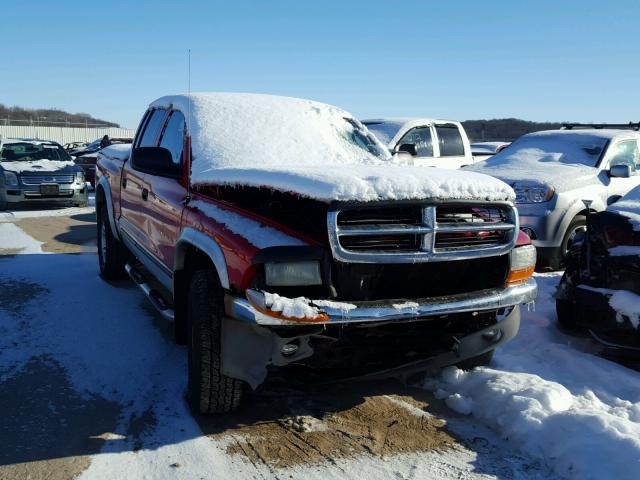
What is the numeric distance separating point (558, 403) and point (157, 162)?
2.94 m

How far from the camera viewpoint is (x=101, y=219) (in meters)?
7.08

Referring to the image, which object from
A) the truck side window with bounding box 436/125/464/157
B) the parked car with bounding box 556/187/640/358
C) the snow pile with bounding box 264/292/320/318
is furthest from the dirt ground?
the truck side window with bounding box 436/125/464/157

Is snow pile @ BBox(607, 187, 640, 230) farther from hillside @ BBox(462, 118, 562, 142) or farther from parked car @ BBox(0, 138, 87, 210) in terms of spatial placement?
→ hillside @ BBox(462, 118, 562, 142)

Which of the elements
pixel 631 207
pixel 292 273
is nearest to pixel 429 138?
pixel 631 207

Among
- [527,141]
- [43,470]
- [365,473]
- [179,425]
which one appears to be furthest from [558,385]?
[527,141]

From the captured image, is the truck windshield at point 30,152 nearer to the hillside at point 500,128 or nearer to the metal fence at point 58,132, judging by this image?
the hillside at point 500,128

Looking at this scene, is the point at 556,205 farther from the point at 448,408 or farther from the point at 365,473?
the point at 365,473

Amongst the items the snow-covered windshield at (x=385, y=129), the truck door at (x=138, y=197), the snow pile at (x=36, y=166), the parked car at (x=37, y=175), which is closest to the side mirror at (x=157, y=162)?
the truck door at (x=138, y=197)

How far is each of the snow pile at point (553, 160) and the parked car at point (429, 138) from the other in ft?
6.33

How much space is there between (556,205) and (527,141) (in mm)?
2344

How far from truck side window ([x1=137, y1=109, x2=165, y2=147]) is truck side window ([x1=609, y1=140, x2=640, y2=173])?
5.77 meters

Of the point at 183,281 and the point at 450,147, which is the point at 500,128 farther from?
the point at 183,281

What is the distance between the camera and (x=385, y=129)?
10812mm

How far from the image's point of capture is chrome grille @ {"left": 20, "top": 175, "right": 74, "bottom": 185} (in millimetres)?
13523
